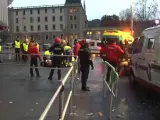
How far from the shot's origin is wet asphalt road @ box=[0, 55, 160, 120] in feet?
32.3

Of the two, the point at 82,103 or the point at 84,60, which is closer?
the point at 82,103

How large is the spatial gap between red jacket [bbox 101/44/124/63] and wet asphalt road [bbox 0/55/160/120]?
1100mm

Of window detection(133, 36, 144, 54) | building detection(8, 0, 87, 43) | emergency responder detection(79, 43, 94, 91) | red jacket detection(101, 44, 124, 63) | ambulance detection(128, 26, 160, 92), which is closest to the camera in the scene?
ambulance detection(128, 26, 160, 92)

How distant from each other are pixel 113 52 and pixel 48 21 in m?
145

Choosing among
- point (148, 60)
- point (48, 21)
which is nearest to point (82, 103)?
point (148, 60)

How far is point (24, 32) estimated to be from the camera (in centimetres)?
15962

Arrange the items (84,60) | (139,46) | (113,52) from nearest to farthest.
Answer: (139,46), (84,60), (113,52)

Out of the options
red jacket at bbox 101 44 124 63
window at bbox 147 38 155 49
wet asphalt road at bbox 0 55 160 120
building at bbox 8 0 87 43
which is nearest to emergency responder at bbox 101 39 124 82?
red jacket at bbox 101 44 124 63

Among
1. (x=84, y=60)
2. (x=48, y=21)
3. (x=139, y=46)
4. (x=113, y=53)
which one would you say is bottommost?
(x=84, y=60)

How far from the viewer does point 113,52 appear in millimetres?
15242

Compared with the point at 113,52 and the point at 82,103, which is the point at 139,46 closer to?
the point at 113,52

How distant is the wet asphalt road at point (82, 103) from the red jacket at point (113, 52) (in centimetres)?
110

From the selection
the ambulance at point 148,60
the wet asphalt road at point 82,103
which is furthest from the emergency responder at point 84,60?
the ambulance at point 148,60

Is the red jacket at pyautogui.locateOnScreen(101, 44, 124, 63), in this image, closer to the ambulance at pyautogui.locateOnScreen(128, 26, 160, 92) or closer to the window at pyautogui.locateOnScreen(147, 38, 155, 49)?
the ambulance at pyautogui.locateOnScreen(128, 26, 160, 92)
